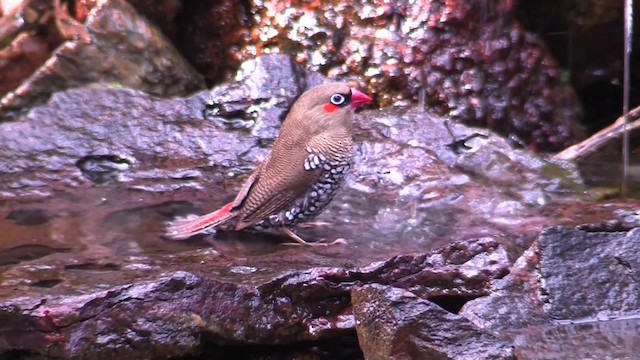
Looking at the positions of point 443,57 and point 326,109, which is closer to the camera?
point 326,109

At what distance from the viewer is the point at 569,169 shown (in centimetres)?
546

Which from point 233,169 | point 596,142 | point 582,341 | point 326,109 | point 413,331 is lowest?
point 582,341

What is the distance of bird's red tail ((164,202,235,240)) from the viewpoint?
449cm

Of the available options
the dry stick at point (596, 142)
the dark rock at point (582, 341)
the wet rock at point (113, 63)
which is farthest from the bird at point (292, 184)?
the wet rock at point (113, 63)

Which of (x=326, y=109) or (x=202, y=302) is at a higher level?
(x=326, y=109)

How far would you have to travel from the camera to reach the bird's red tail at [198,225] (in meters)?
4.49

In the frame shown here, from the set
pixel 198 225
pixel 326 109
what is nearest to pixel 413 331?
pixel 198 225

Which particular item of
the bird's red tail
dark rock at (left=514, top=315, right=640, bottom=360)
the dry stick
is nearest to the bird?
the bird's red tail

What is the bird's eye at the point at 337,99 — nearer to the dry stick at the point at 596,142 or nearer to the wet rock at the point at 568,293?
the wet rock at the point at 568,293

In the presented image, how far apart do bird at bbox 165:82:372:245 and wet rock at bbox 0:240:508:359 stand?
569mm

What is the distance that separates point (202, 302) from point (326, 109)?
1638 millimetres

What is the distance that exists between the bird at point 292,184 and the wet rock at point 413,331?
3.85 feet

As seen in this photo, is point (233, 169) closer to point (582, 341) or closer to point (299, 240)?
point (299, 240)

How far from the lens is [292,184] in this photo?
15.0 ft
